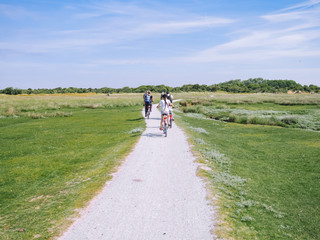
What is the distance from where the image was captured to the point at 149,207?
21.5ft

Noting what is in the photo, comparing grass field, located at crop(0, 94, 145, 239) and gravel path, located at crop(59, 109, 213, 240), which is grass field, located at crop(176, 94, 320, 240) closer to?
gravel path, located at crop(59, 109, 213, 240)

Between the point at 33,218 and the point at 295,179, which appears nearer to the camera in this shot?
the point at 33,218

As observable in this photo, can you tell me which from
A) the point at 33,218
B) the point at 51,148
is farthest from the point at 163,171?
the point at 51,148

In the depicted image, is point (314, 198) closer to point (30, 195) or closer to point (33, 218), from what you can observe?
point (33, 218)

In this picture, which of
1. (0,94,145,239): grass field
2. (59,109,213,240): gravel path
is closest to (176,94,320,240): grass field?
(59,109,213,240): gravel path

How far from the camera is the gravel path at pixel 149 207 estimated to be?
5.39m

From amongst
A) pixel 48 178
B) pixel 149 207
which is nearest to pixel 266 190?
pixel 149 207

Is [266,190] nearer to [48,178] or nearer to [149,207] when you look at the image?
[149,207]

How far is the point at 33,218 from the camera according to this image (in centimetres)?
639

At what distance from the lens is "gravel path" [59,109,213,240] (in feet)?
17.7

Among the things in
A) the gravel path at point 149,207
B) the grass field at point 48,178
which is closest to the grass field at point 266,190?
the gravel path at point 149,207

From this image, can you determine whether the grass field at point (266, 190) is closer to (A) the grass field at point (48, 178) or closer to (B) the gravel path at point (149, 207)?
(B) the gravel path at point (149, 207)

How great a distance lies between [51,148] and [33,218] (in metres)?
9.43

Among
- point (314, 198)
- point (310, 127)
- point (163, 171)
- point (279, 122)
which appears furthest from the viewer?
point (279, 122)
